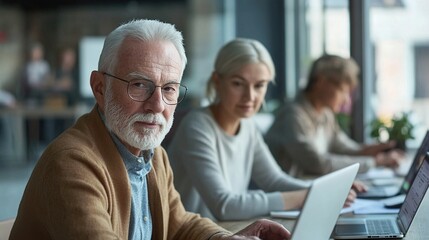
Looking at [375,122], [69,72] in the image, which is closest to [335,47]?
[375,122]

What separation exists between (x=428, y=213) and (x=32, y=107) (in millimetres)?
7947

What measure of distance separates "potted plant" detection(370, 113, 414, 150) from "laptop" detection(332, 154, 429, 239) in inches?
66.2

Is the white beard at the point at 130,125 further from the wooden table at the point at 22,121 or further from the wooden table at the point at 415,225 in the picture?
the wooden table at the point at 22,121

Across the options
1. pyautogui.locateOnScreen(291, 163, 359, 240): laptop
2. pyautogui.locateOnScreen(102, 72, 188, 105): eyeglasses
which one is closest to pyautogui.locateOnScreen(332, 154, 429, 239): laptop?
pyautogui.locateOnScreen(291, 163, 359, 240): laptop

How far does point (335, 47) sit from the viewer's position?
5391 millimetres

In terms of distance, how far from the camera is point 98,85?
190 cm

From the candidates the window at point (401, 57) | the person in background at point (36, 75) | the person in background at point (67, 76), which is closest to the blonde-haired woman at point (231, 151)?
the window at point (401, 57)

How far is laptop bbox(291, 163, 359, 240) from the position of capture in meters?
1.49

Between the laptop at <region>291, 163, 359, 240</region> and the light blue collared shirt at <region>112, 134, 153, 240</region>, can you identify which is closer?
the laptop at <region>291, 163, 359, 240</region>

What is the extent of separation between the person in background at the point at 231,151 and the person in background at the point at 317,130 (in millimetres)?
762

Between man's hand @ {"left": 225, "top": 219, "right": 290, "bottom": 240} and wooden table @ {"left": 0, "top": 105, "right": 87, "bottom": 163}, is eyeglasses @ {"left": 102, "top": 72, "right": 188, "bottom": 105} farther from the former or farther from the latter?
wooden table @ {"left": 0, "top": 105, "right": 87, "bottom": 163}

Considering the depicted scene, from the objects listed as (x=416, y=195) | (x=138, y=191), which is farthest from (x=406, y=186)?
(x=138, y=191)

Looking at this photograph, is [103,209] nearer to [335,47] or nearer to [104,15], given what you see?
[335,47]

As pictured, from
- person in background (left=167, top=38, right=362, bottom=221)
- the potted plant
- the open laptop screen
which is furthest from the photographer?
the potted plant
